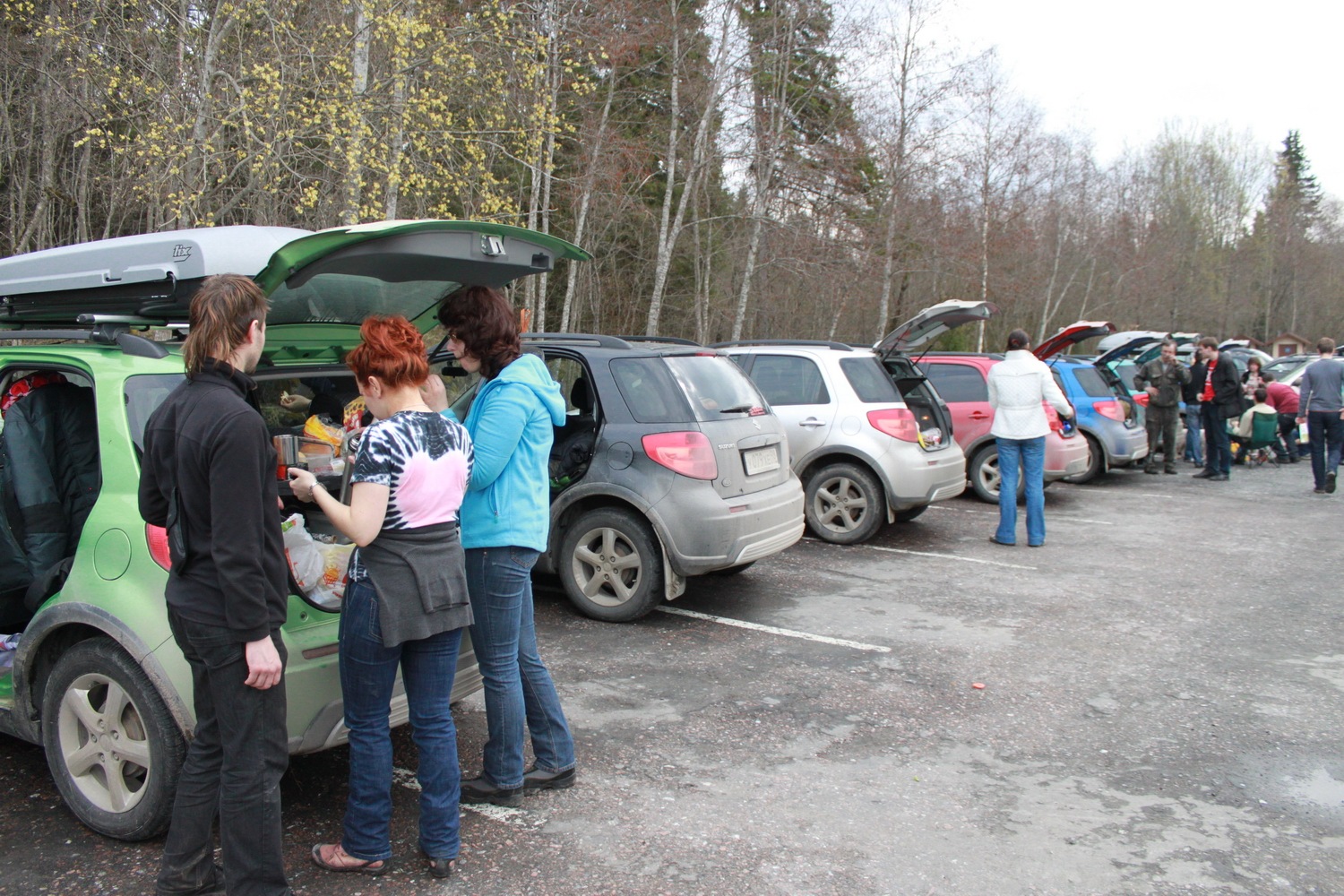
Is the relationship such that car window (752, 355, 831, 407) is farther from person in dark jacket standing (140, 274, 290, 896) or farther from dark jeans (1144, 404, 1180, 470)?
dark jeans (1144, 404, 1180, 470)

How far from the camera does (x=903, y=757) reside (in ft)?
13.4

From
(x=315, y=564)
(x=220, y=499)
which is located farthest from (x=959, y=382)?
(x=220, y=499)

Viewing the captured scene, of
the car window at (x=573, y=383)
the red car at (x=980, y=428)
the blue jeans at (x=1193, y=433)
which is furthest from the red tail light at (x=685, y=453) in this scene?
the blue jeans at (x=1193, y=433)

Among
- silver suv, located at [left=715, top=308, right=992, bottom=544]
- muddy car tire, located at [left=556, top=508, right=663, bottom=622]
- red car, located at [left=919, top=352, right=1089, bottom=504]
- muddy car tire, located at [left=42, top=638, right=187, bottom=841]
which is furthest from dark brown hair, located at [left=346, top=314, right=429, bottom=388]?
red car, located at [left=919, top=352, right=1089, bottom=504]

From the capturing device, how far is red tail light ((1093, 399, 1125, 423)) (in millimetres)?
12086

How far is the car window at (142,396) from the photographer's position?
10.4 feet

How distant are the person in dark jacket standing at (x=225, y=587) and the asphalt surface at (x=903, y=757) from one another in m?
0.36

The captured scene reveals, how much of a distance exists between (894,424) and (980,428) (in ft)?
9.92

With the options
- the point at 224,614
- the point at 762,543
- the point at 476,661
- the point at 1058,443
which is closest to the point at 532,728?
the point at 476,661

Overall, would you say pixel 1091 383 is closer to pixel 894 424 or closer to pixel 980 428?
pixel 980 428

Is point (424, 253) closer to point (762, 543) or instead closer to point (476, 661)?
point (476, 661)

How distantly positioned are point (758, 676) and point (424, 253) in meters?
2.77

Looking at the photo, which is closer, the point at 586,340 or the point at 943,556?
the point at 586,340

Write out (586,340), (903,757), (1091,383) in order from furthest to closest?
1. (1091,383)
2. (586,340)
3. (903,757)
